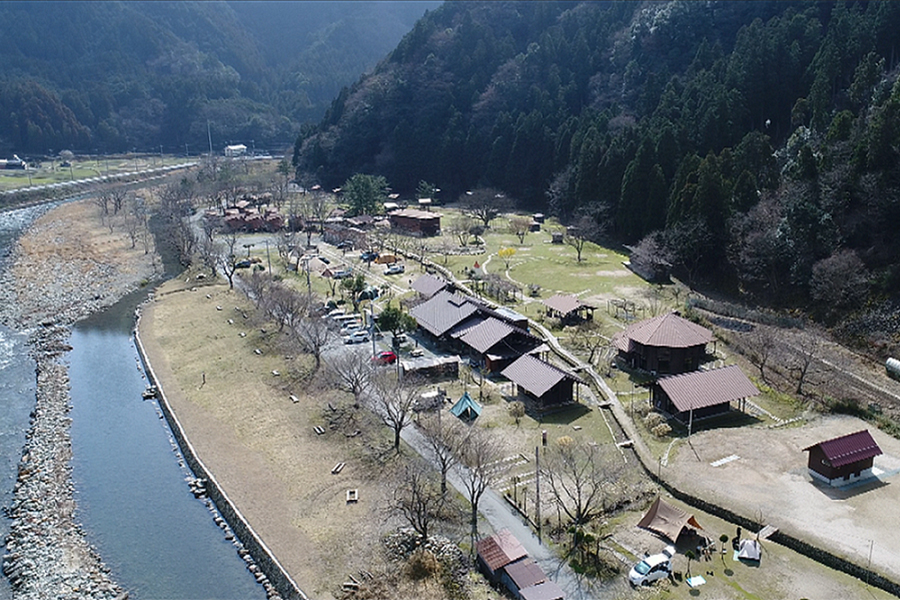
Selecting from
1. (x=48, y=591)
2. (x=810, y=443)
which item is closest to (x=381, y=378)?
(x=48, y=591)

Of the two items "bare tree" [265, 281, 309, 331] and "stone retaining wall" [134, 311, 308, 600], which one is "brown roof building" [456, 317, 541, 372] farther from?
"stone retaining wall" [134, 311, 308, 600]

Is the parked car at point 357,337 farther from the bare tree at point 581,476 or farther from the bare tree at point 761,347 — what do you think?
the bare tree at point 761,347

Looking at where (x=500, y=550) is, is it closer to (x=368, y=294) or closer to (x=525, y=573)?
(x=525, y=573)

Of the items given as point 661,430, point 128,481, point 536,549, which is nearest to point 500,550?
point 536,549

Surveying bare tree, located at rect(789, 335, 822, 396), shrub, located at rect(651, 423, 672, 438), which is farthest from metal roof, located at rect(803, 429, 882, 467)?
bare tree, located at rect(789, 335, 822, 396)

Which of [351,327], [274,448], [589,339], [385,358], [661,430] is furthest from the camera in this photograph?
[351,327]

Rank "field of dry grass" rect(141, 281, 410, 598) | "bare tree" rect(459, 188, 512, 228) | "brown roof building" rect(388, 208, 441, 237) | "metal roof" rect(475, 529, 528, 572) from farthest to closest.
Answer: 1. "bare tree" rect(459, 188, 512, 228)
2. "brown roof building" rect(388, 208, 441, 237)
3. "field of dry grass" rect(141, 281, 410, 598)
4. "metal roof" rect(475, 529, 528, 572)

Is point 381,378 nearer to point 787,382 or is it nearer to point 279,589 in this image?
point 279,589
